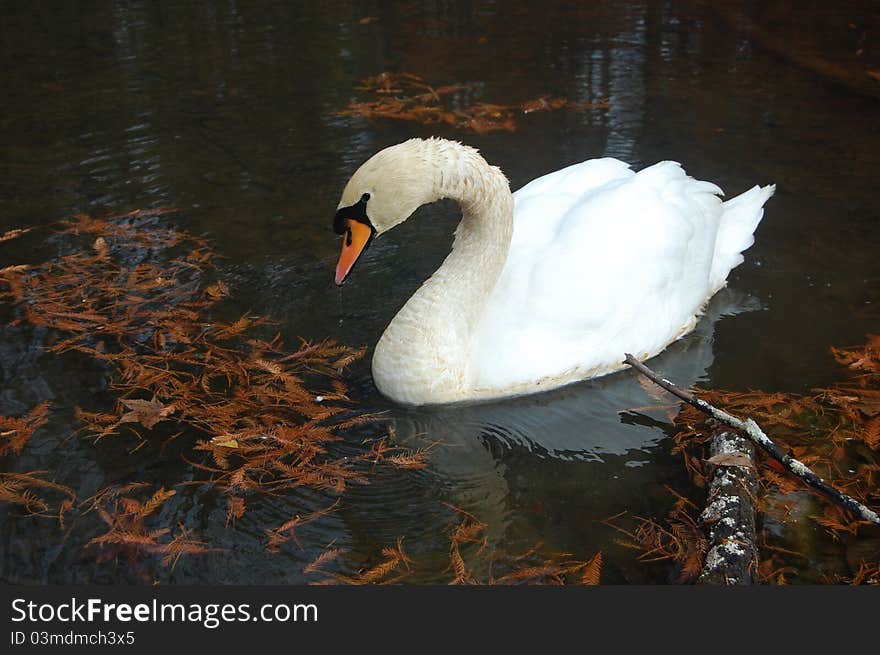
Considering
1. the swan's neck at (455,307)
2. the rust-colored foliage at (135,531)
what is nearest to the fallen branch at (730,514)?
the swan's neck at (455,307)

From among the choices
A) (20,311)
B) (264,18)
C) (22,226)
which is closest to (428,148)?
(20,311)

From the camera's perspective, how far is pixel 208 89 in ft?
31.6

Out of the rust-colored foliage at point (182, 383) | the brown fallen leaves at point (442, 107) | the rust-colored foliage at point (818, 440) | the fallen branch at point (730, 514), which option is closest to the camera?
the fallen branch at point (730, 514)

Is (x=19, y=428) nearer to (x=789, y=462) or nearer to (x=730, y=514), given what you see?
(x=730, y=514)

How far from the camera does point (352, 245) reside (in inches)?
172

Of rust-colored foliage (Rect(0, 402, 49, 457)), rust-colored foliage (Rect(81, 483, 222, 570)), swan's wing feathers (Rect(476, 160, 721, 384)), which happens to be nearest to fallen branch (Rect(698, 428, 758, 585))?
swan's wing feathers (Rect(476, 160, 721, 384))

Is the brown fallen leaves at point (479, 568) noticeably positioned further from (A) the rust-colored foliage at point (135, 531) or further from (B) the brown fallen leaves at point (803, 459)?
(A) the rust-colored foliage at point (135, 531)

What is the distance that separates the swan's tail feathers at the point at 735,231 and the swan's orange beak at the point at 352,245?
2.51 metres

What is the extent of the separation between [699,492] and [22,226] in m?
5.28

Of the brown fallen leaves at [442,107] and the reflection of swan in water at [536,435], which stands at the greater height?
the brown fallen leaves at [442,107]

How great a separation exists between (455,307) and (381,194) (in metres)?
0.75

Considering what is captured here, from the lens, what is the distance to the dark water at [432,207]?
4.12 m

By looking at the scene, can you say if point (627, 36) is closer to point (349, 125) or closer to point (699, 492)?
point (349, 125)

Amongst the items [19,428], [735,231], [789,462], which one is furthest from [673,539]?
[19,428]
